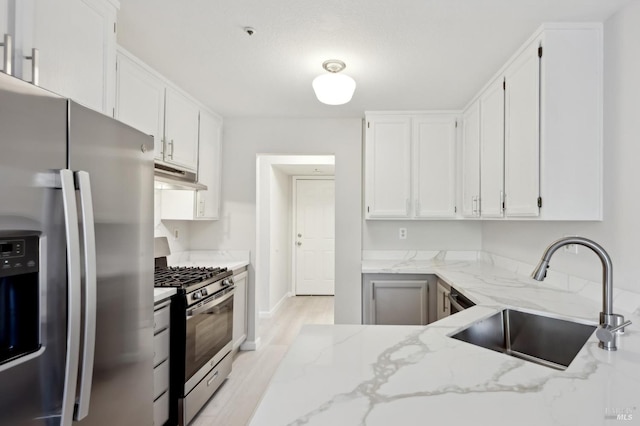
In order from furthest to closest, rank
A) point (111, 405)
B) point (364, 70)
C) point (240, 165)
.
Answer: point (240, 165), point (364, 70), point (111, 405)

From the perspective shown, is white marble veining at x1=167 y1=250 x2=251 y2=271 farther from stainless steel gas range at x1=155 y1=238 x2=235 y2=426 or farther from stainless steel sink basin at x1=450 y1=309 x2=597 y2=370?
stainless steel sink basin at x1=450 y1=309 x2=597 y2=370

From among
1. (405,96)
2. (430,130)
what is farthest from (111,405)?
(430,130)

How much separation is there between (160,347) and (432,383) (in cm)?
172

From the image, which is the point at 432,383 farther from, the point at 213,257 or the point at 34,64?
the point at 213,257

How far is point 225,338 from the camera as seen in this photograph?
9.25 ft

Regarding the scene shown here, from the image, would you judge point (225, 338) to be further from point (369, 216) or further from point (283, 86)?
point (283, 86)

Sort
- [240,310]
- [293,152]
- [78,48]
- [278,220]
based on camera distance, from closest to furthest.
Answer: [78,48], [240,310], [293,152], [278,220]

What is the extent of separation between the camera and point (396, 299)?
3.01 metres

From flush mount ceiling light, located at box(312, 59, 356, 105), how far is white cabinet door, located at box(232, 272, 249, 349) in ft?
6.06

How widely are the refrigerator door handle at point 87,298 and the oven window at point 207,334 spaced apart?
1.16 metres

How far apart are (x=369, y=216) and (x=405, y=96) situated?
1.12m

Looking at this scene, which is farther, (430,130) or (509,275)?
(430,130)

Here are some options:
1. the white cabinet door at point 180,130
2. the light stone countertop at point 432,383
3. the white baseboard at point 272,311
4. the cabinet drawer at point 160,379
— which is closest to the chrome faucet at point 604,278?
the light stone countertop at point 432,383

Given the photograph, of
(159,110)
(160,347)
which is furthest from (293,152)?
(160,347)
